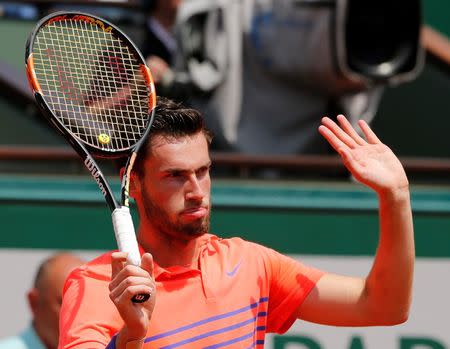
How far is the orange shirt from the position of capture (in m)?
2.55

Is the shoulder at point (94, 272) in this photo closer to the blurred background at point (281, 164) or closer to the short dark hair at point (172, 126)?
the short dark hair at point (172, 126)

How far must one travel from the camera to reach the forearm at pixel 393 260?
266cm

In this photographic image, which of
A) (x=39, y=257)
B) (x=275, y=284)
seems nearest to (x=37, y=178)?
(x=39, y=257)

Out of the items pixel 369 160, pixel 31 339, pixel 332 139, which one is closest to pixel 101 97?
pixel 332 139

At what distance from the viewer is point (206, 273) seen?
2701 millimetres

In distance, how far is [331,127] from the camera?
9.09 ft

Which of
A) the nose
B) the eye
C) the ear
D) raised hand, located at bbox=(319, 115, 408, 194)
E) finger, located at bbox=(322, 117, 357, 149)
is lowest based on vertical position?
the ear

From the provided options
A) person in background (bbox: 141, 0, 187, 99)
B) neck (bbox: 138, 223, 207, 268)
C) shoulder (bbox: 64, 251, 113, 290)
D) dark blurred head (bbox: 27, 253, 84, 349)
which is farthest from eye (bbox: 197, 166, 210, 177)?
person in background (bbox: 141, 0, 187, 99)

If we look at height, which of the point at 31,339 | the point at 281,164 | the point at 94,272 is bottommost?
the point at 31,339

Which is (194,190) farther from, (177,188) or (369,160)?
(369,160)

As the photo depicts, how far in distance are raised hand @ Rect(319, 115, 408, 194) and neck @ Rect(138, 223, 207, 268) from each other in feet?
1.31

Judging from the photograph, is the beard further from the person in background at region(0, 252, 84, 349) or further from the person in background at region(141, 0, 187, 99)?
the person in background at region(141, 0, 187, 99)

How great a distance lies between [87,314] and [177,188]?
0.35m

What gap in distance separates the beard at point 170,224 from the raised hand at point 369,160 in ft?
1.18
